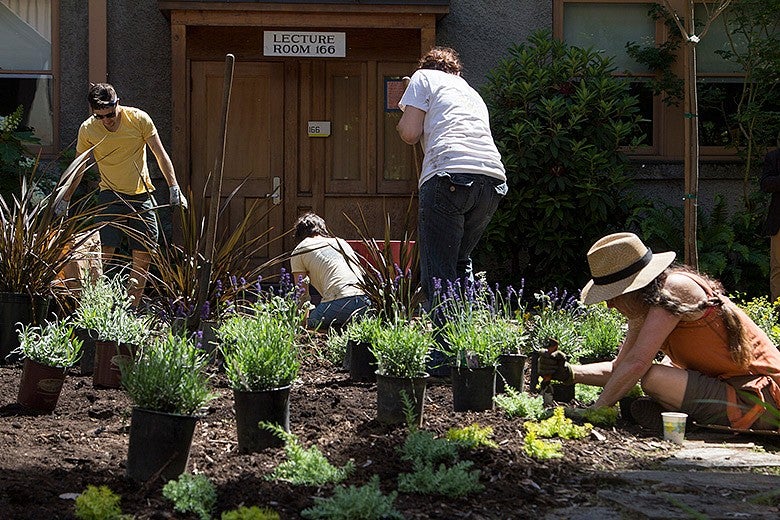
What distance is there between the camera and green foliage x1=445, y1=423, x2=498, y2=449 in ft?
13.1

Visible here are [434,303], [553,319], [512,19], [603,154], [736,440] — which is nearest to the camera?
[736,440]

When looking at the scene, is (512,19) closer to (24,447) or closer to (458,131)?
(458,131)

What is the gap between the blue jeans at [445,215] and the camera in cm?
571

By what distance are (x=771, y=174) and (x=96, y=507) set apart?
23.5ft

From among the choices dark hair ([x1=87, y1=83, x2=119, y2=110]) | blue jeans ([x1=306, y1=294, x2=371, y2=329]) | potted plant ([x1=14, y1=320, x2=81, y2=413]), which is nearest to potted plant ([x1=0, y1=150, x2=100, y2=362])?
potted plant ([x1=14, y1=320, x2=81, y2=413])

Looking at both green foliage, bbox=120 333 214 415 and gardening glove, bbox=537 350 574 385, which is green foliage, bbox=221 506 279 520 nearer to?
green foliage, bbox=120 333 214 415

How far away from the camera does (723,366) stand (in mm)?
4762

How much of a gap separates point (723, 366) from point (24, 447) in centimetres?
296

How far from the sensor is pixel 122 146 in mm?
7566

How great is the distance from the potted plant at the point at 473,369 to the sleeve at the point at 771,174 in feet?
15.5

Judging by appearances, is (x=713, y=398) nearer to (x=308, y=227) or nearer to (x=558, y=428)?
(x=558, y=428)

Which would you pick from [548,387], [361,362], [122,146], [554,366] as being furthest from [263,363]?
[122,146]

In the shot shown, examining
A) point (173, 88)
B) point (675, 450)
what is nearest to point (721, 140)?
point (173, 88)

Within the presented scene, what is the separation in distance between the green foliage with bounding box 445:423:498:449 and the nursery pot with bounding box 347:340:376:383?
5.10 ft
